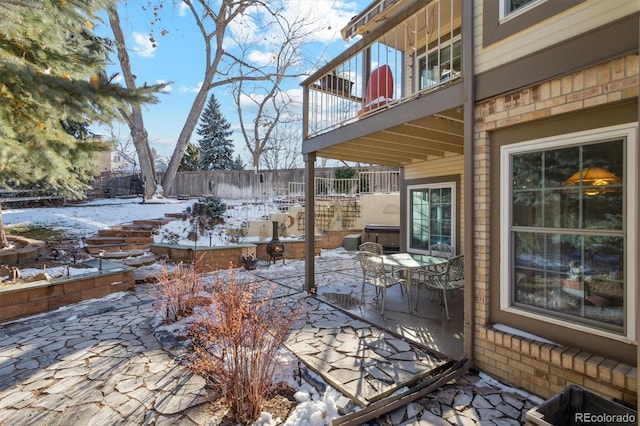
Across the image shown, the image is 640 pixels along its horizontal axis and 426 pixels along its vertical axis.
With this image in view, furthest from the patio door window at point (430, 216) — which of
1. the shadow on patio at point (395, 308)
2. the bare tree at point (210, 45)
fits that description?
the bare tree at point (210, 45)

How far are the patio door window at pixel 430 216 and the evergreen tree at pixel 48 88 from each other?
18.3 ft

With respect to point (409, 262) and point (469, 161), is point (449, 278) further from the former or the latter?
point (469, 161)

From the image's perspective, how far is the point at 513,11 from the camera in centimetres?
279

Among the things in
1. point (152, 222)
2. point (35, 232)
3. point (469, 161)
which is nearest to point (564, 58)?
point (469, 161)

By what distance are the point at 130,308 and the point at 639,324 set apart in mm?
5924

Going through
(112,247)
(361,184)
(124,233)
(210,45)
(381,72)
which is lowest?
(112,247)

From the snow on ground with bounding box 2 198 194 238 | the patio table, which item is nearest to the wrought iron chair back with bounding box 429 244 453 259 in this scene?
the patio table

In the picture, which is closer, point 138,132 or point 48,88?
point 48,88

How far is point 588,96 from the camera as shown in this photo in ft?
7.63

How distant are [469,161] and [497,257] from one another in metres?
0.98

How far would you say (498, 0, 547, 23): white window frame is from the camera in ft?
8.63

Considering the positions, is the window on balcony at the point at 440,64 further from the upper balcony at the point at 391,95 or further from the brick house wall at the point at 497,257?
the brick house wall at the point at 497,257

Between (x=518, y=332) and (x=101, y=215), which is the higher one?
(x=101, y=215)

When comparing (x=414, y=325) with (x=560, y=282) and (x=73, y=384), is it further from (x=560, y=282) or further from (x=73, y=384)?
(x=73, y=384)
